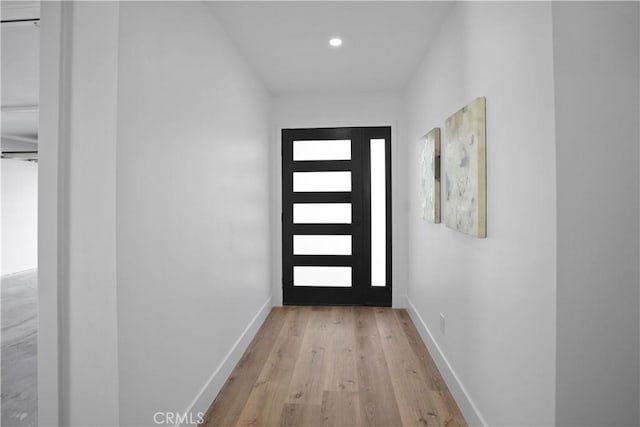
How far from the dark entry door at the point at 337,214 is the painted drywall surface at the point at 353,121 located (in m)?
0.08

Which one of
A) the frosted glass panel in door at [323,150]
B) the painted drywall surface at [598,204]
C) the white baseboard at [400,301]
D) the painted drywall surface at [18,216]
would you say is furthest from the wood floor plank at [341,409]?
the painted drywall surface at [18,216]

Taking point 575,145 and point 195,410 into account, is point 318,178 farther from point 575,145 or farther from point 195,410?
point 575,145

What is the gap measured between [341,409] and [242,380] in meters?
0.78

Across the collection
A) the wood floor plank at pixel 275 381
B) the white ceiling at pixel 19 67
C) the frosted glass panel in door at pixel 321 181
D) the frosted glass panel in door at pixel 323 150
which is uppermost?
the white ceiling at pixel 19 67

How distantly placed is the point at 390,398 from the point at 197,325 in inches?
51.8

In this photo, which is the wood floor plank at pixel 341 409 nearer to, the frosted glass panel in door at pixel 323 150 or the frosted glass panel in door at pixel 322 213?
the frosted glass panel in door at pixel 322 213

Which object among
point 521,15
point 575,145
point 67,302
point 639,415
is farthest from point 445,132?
point 67,302

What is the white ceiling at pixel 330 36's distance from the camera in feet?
7.61

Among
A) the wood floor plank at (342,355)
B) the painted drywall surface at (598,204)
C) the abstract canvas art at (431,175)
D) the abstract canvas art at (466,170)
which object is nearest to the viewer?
the painted drywall surface at (598,204)

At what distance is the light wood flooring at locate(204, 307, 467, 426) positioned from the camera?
2103 millimetres

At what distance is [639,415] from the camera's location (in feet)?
3.95

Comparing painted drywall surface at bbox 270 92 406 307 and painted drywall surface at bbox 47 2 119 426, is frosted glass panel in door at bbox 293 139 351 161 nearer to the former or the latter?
painted drywall surface at bbox 270 92 406 307

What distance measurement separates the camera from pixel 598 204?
3.93ft

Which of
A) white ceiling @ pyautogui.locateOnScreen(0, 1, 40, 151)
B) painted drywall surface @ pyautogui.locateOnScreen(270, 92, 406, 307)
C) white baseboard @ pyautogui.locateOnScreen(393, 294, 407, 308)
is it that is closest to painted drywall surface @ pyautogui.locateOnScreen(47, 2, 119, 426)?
white ceiling @ pyautogui.locateOnScreen(0, 1, 40, 151)
